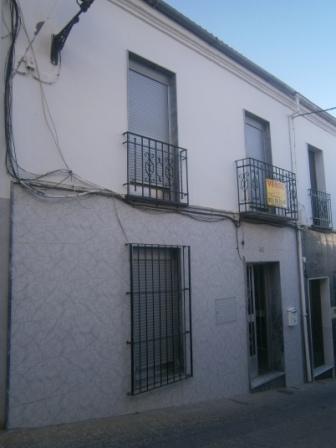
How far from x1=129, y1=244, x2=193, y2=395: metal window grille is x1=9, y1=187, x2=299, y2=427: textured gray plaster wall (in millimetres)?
148

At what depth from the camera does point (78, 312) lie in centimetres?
474

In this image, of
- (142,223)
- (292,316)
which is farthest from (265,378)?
(142,223)

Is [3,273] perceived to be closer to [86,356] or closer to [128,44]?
[86,356]

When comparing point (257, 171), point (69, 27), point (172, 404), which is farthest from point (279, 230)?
point (69, 27)

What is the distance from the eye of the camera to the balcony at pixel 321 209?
994 centimetres

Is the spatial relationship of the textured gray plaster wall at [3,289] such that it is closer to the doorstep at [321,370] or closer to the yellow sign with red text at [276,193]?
the yellow sign with red text at [276,193]

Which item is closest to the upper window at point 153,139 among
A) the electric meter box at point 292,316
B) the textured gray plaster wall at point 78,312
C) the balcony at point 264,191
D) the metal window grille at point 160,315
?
the textured gray plaster wall at point 78,312

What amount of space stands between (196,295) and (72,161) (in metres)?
2.72

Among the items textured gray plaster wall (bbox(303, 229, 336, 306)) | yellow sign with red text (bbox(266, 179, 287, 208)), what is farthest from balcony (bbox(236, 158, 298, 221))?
textured gray plaster wall (bbox(303, 229, 336, 306))

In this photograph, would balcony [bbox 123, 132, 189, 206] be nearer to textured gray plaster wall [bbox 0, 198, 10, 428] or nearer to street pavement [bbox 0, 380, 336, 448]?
textured gray plaster wall [bbox 0, 198, 10, 428]

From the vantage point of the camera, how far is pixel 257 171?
25.7 ft

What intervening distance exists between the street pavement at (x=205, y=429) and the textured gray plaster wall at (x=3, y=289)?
42 centimetres

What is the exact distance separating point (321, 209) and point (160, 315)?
5.95 m

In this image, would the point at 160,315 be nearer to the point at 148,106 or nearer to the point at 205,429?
the point at 205,429
